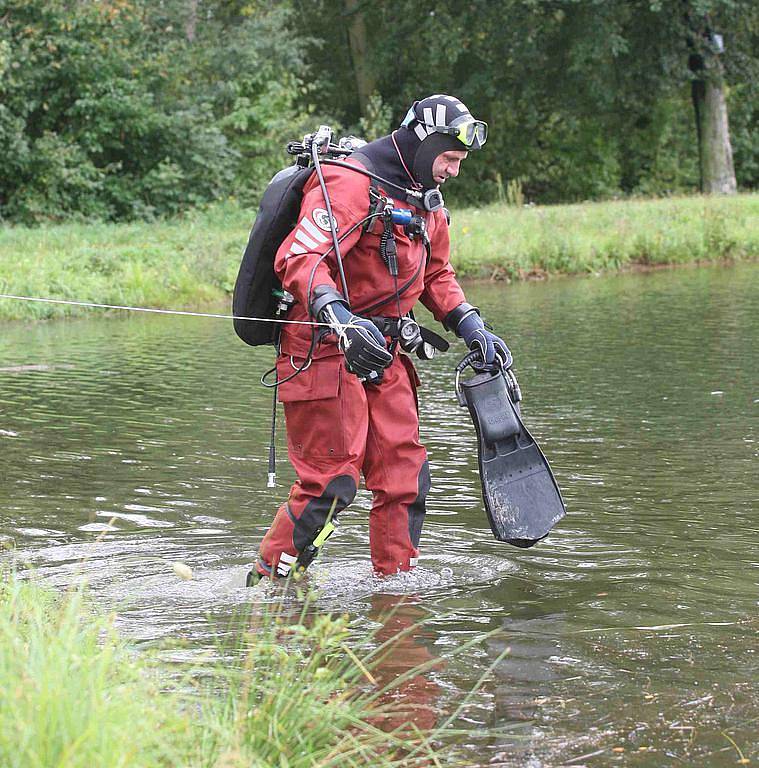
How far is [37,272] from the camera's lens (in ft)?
54.0

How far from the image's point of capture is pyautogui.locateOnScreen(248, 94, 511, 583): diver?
Result: 4934mm

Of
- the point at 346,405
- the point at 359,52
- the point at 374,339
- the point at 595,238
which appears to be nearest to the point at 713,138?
the point at 359,52

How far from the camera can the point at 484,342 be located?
5.41 metres

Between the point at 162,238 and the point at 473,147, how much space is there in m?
16.2

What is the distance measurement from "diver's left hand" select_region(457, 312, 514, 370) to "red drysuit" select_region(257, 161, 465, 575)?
0.28 meters

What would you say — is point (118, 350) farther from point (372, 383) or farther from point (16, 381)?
point (372, 383)

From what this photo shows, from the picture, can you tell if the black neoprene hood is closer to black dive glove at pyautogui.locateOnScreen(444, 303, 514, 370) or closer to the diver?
the diver

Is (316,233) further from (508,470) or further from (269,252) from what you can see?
(508,470)

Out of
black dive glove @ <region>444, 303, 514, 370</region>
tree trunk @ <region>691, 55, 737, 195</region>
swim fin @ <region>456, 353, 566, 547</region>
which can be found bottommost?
swim fin @ <region>456, 353, 566, 547</region>

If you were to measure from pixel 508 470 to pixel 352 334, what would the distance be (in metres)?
1.01

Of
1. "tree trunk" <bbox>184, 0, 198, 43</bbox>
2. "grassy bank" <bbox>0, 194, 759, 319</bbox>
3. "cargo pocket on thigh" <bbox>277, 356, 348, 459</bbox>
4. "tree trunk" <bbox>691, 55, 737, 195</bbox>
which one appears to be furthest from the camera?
"tree trunk" <bbox>691, 55, 737, 195</bbox>

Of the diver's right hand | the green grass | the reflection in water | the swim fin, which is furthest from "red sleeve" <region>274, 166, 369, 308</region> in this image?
the green grass

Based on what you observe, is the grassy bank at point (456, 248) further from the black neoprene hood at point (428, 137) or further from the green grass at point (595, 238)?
the black neoprene hood at point (428, 137)

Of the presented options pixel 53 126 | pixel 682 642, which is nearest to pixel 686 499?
pixel 682 642
